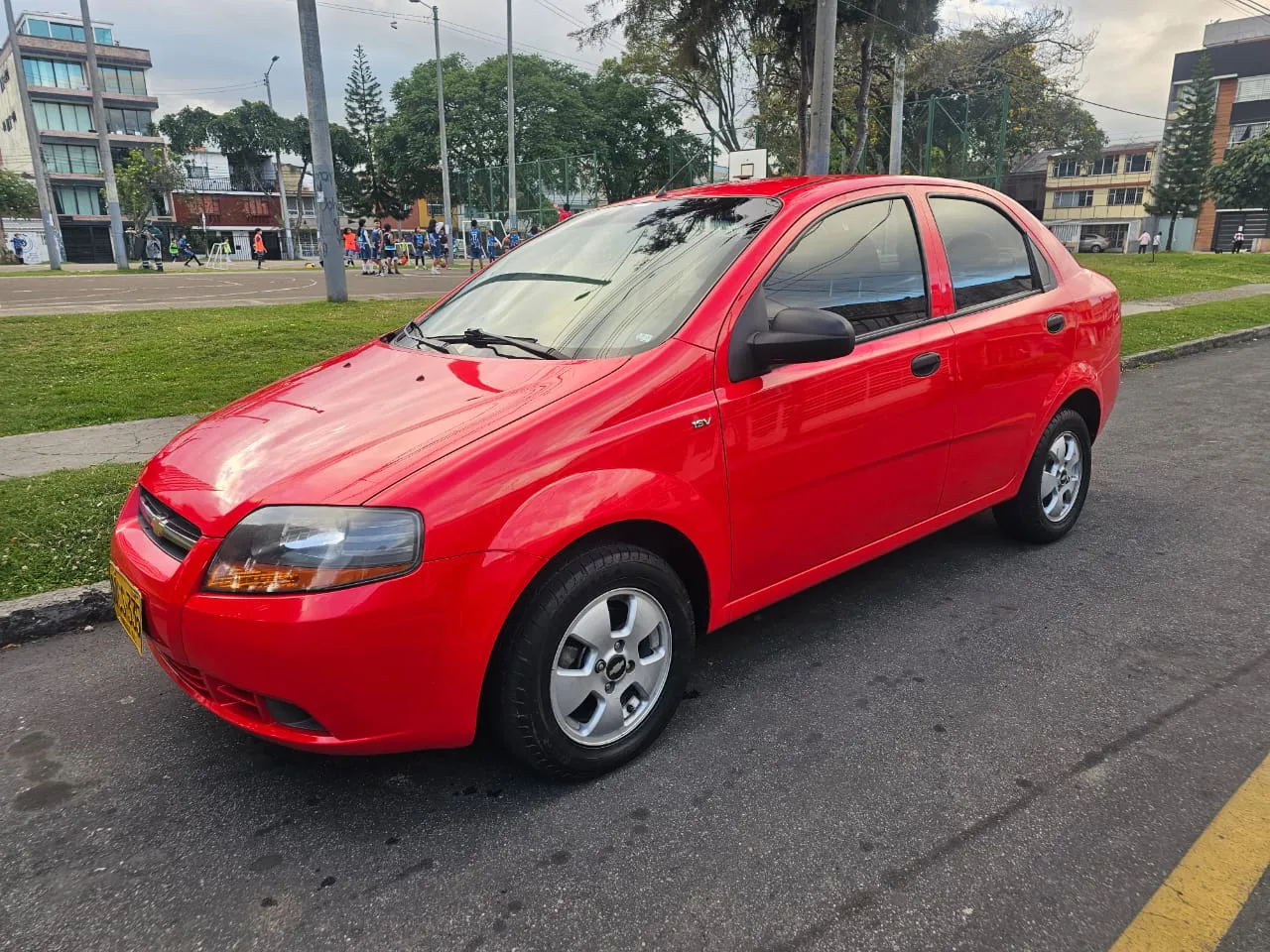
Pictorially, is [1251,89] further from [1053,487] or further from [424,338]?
[424,338]

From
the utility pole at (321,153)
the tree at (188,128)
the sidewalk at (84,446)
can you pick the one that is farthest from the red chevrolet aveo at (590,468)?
the tree at (188,128)

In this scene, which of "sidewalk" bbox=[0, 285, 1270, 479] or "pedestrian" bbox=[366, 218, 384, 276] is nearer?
"sidewalk" bbox=[0, 285, 1270, 479]

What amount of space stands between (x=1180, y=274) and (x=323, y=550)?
2517 cm

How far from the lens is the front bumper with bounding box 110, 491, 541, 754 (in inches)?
80.6

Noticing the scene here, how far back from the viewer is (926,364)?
323 cm

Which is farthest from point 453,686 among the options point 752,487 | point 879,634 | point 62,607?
point 62,607

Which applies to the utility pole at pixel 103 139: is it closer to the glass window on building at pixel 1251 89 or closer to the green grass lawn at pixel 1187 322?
the green grass lawn at pixel 1187 322

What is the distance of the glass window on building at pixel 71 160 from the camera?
2485 inches

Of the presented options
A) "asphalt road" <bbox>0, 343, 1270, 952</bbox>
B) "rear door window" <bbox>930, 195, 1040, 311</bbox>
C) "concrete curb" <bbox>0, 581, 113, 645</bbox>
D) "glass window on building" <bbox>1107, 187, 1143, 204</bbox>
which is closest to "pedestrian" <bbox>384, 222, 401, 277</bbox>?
"concrete curb" <bbox>0, 581, 113, 645</bbox>

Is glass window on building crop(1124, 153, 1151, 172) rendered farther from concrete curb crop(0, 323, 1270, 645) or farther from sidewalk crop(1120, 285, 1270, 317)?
concrete curb crop(0, 323, 1270, 645)

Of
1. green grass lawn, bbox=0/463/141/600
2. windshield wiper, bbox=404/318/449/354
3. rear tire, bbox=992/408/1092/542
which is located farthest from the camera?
rear tire, bbox=992/408/1092/542

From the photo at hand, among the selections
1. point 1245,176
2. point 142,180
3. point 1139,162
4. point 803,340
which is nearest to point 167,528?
point 803,340

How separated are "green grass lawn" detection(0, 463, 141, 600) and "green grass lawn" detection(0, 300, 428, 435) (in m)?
1.70

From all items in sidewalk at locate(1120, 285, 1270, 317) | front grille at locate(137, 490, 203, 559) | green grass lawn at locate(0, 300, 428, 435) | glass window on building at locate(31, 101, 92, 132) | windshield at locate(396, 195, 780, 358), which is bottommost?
sidewalk at locate(1120, 285, 1270, 317)
